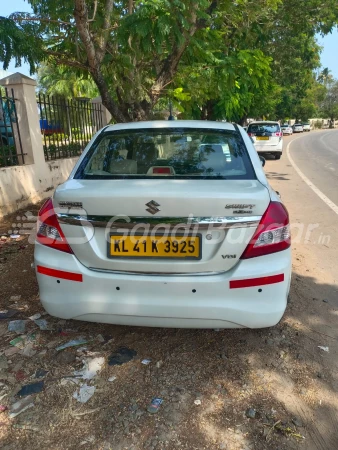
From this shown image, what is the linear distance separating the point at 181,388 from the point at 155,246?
90 cm

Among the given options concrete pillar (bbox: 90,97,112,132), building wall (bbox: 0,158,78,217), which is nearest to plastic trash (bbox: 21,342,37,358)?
building wall (bbox: 0,158,78,217)

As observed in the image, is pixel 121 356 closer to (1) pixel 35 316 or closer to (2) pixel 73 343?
(2) pixel 73 343

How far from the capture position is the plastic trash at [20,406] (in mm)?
2146

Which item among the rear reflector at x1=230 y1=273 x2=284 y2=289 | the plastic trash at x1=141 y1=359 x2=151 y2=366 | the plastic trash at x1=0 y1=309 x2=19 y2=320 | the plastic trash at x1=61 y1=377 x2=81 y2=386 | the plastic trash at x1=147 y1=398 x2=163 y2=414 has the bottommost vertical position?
the plastic trash at x1=0 y1=309 x2=19 y2=320

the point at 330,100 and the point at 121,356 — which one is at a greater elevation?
the point at 121,356

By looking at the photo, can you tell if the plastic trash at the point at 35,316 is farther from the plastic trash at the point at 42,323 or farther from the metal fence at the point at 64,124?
the metal fence at the point at 64,124

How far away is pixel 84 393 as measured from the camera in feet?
7.55

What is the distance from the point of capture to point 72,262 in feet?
7.61

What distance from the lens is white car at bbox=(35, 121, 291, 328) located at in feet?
7.09

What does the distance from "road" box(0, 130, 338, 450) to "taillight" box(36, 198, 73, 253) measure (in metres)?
0.84

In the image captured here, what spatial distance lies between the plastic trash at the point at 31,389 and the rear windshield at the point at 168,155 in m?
1.39

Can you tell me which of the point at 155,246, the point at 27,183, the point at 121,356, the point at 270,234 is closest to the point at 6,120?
the point at 27,183

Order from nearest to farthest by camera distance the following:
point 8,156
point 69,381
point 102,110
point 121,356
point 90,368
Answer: point 69,381, point 90,368, point 121,356, point 8,156, point 102,110

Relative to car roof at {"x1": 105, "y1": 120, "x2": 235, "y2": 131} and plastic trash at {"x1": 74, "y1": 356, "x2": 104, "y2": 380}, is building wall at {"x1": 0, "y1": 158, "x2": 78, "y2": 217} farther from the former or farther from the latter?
plastic trash at {"x1": 74, "y1": 356, "x2": 104, "y2": 380}
